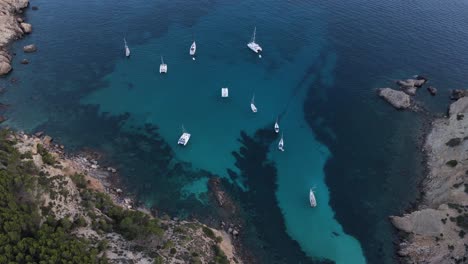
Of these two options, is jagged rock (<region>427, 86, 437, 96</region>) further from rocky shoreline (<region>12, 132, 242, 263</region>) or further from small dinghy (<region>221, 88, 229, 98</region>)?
rocky shoreline (<region>12, 132, 242, 263</region>)

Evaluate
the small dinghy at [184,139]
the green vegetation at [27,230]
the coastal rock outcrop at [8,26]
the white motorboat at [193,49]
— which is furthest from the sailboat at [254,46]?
the green vegetation at [27,230]

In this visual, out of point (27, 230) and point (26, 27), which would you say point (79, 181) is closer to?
point (27, 230)

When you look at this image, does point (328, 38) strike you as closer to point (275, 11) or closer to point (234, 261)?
point (275, 11)

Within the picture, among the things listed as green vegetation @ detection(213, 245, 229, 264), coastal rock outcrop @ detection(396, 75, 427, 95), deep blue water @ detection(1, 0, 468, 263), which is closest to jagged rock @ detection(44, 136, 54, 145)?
deep blue water @ detection(1, 0, 468, 263)

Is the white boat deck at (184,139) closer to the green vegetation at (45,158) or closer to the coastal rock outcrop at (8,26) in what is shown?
the green vegetation at (45,158)

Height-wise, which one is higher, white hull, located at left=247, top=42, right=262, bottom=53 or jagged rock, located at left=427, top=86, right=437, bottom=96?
white hull, located at left=247, top=42, right=262, bottom=53

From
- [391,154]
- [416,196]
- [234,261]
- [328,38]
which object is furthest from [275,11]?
[234,261]
